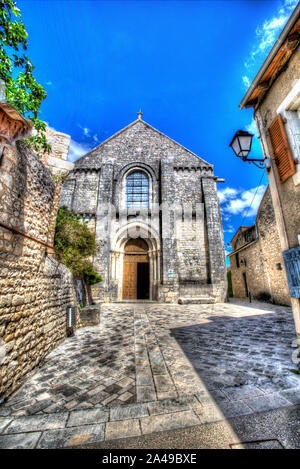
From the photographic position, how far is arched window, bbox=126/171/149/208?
38.7ft

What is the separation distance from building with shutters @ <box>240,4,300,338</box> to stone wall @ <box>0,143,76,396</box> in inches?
149

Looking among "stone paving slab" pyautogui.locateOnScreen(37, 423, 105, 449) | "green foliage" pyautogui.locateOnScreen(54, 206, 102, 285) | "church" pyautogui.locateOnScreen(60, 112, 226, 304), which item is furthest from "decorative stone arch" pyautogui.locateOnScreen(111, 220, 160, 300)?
"stone paving slab" pyautogui.locateOnScreen(37, 423, 105, 449)

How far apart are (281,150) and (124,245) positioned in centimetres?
934

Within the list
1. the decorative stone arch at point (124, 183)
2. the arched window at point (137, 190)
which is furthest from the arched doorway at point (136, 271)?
the decorative stone arch at point (124, 183)

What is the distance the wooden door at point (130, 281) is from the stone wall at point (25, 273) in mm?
7247

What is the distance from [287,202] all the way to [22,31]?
5.52 m

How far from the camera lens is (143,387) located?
2209 millimetres

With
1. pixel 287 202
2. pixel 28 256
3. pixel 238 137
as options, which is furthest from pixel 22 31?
pixel 287 202

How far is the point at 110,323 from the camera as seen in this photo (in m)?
5.37

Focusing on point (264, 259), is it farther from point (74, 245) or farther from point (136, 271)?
point (74, 245)

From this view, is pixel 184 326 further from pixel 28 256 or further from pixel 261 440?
pixel 28 256

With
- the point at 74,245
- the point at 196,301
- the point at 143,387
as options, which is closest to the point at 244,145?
the point at 143,387

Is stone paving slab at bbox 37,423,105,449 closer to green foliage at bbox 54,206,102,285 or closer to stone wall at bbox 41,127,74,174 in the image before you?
green foliage at bbox 54,206,102,285

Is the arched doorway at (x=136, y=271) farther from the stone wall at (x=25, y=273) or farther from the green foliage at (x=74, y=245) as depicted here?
the stone wall at (x=25, y=273)
